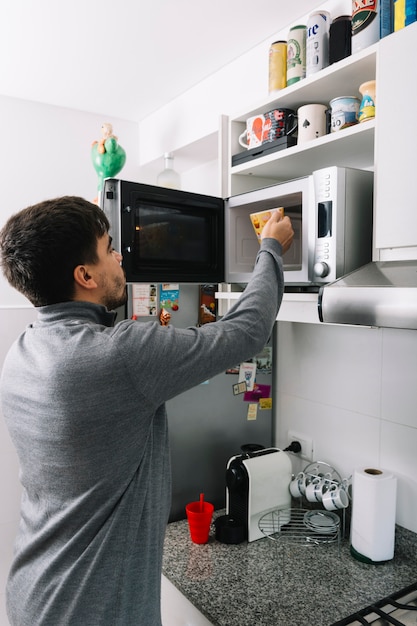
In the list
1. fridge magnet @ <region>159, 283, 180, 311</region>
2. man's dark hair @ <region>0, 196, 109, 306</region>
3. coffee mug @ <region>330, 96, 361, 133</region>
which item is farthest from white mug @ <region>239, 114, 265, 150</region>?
man's dark hair @ <region>0, 196, 109, 306</region>

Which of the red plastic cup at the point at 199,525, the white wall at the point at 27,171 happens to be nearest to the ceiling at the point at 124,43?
the white wall at the point at 27,171

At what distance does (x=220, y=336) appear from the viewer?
0.90 meters

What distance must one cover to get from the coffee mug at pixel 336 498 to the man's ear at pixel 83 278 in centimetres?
94

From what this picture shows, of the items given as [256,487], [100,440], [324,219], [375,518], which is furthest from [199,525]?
[324,219]

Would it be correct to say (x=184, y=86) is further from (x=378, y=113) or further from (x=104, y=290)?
(x=104, y=290)

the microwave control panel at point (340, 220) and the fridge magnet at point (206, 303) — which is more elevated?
the microwave control panel at point (340, 220)

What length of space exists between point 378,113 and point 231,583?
1.12 m

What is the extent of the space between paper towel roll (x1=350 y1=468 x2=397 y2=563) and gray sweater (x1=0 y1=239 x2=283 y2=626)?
596 mm

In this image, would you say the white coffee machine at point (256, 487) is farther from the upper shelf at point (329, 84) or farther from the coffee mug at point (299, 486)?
the upper shelf at point (329, 84)

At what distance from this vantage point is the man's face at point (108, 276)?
98 centimetres

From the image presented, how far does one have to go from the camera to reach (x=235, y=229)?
4.63 feet

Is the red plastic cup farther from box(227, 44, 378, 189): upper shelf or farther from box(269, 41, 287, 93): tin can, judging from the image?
box(269, 41, 287, 93): tin can

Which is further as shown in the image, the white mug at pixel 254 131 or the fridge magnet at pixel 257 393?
the fridge magnet at pixel 257 393

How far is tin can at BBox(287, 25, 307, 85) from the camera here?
1271 mm
